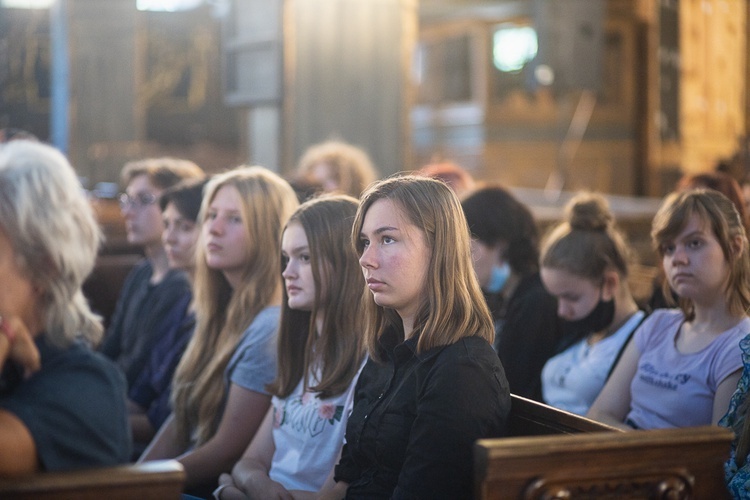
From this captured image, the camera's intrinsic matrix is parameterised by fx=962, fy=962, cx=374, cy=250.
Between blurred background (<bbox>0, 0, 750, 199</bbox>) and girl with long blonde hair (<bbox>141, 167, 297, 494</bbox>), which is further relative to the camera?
blurred background (<bbox>0, 0, 750, 199</bbox>)

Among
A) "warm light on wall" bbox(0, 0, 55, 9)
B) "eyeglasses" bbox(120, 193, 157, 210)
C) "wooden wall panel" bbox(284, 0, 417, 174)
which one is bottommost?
"eyeglasses" bbox(120, 193, 157, 210)

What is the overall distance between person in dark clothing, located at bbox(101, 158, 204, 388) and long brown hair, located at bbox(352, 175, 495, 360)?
6.41 feet

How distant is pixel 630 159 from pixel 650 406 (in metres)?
10.3

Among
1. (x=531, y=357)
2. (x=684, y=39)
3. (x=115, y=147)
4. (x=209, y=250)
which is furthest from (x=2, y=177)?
(x=684, y=39)

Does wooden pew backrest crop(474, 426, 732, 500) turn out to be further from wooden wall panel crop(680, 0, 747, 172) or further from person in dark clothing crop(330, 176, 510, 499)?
wooden wall panel crop(680, 0, 747, 172)

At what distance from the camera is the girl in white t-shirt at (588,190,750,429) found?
8.57 feet

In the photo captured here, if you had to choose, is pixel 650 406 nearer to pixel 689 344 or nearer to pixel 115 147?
pixel 689 344

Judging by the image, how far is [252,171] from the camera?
128 inches

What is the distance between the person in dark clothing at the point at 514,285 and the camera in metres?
3.45

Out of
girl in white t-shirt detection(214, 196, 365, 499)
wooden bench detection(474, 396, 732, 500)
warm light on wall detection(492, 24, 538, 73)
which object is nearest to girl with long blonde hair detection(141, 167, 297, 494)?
girl in white t-shirt detection(214, 196, 365, 499)

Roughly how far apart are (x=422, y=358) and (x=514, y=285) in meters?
1.68

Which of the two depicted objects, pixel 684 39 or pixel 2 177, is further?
pixel 684 39

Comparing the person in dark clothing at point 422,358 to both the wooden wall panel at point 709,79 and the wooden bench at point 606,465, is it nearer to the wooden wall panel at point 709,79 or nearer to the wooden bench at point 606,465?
the wooden bench at point 606,465

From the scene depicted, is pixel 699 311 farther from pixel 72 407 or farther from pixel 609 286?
pixel 72 407
